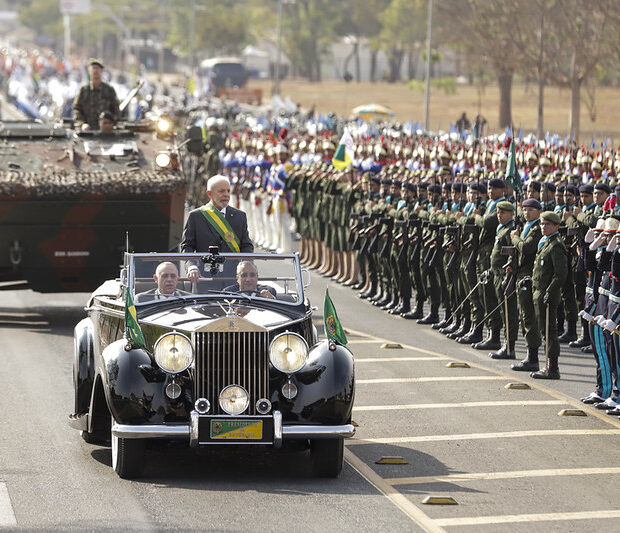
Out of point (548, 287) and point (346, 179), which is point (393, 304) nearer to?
point (346, 179)

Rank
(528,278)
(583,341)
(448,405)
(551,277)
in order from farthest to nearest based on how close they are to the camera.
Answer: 1. (583,341)
2. (528,278)
3. (551,277)
4. (448,405)

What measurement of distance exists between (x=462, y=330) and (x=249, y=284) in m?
7.31

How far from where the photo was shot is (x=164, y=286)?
11672mm

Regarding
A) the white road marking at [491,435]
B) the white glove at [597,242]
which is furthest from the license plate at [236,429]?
the white glove at [597,242]

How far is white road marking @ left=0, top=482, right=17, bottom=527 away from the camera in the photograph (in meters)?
9.66

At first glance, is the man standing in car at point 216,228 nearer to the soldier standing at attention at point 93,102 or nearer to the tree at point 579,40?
the soldier standing at attention at point 93,102

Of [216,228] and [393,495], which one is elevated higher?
[216,228]

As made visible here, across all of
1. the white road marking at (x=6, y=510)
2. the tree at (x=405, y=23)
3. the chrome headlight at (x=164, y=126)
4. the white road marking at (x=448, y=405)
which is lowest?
the white road marking at (x=448, y=405)

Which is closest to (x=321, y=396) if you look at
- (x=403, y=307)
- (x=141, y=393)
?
(x=141, y=393)

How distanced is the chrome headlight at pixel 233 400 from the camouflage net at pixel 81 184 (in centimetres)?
907

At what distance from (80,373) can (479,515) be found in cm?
355

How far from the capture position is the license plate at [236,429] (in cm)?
1050

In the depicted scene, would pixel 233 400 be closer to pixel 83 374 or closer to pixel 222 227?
pixel 83 374

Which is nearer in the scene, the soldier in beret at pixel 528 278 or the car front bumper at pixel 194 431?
the car front bumper at pixel 194 431
